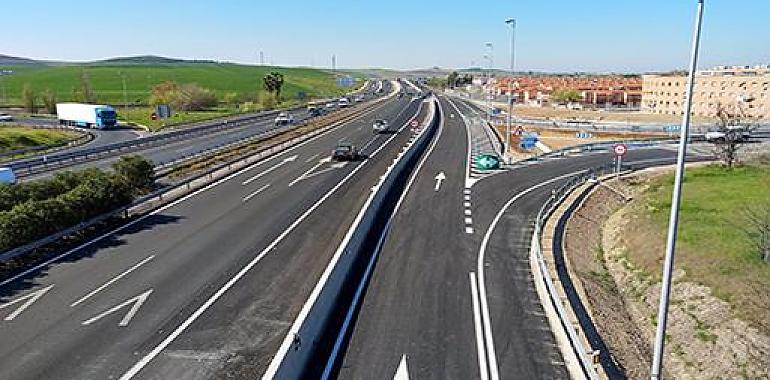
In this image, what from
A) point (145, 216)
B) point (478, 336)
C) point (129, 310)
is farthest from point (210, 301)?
point (145, 216)

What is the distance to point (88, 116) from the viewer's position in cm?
7750

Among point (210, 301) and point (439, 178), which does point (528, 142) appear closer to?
point (439, 178)

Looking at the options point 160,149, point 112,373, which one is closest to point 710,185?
point 112,373

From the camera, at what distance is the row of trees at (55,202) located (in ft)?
65.4

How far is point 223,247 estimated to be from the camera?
842 inches

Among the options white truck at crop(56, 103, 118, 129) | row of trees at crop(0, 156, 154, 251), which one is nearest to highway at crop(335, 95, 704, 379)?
row of trees at crop(0, 156, 154, 251)

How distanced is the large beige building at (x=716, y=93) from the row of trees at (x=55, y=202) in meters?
92.6

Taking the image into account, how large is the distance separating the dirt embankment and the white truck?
230ft

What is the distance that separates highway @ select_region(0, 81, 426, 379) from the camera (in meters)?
12.7

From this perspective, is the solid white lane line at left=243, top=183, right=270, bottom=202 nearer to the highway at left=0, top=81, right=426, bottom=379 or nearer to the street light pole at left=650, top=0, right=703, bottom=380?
the highway at left=0, top=81, right=426, bottom=379

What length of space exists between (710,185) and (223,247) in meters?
30.5

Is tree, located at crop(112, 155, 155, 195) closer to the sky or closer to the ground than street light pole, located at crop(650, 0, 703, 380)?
closer to the ground

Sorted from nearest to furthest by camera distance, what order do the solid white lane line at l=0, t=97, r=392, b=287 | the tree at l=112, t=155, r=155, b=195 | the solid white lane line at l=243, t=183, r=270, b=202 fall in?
the solid white lane line at l=0, t=97, r=392, b=287
the tree at l=112, t=155, r=155, b=195
the solid white lane line at l=243, t=183, r=270, b=202

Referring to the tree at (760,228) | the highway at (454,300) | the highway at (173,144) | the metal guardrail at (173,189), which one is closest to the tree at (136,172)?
the metal guardrail at (173,189)
